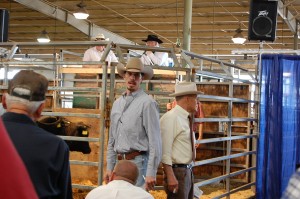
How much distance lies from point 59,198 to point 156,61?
7.57 metres

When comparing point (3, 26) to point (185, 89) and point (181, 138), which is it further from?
point (181, 138)

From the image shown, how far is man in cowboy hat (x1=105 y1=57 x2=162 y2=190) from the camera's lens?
420 cm

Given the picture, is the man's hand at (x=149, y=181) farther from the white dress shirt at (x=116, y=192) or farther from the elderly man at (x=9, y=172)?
the elderly man at (x=9, y=172)

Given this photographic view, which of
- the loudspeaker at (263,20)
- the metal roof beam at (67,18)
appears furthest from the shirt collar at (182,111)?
the metal roof beam at (67,18)

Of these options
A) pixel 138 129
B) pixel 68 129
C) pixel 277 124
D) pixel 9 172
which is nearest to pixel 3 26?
pixel 68 129

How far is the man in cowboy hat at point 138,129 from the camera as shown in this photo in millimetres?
4203

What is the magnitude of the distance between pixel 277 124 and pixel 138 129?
446cm

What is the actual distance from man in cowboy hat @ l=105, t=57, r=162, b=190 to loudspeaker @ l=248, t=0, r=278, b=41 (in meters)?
4.72

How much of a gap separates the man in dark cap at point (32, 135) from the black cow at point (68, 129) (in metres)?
3.53

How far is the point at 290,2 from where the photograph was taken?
13906 mm

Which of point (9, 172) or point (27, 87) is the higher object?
point (27, 87)

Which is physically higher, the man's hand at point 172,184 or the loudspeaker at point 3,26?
the loudspeaker at point 3,26

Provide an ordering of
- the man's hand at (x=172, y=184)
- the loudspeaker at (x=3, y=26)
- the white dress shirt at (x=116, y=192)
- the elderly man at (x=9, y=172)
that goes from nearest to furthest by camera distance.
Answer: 1. the elderly man at (x=9, y=172)
2. the white dress shirt at (x=116, y=192)
3. the man's hand at (x=172, y=184)
4. the loudspeaker at (x=3, y=26)

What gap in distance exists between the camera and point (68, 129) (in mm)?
5879
